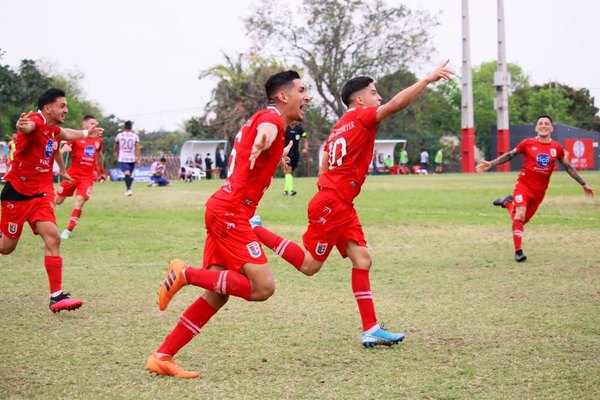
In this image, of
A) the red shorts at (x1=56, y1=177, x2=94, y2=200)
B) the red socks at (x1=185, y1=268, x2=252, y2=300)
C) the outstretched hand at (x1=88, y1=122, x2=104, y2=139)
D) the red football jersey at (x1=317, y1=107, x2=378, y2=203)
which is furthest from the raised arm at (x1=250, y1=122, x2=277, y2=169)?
the red shorts at (x1=56, y1=177, x2=94, y2=200)

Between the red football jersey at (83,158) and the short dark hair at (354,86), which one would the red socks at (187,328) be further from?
the red football jersey at (83,158)

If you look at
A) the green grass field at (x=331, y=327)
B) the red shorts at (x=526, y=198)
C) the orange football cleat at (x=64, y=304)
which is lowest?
the green grass field at (x=331, y=327)

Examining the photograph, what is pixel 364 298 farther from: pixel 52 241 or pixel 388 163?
pixel 388 163

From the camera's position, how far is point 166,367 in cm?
571

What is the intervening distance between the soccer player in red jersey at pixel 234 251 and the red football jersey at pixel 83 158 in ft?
36.6

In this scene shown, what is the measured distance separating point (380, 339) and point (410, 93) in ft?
6.37

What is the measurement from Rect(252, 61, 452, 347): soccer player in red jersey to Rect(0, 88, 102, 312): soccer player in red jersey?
280cm

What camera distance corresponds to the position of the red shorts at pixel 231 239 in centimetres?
578

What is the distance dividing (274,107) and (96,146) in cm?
1178

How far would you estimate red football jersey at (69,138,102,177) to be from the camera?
54.4ft

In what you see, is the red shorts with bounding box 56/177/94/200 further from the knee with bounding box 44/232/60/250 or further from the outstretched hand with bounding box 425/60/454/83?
the outstretched hand with bounding box 425/60/454/83

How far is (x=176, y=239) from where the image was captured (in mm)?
14852

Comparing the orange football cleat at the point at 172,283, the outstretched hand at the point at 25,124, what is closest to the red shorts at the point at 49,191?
the outstretched hand at the point at 25,124

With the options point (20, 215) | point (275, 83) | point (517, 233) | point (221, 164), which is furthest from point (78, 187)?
point (221, 164)
